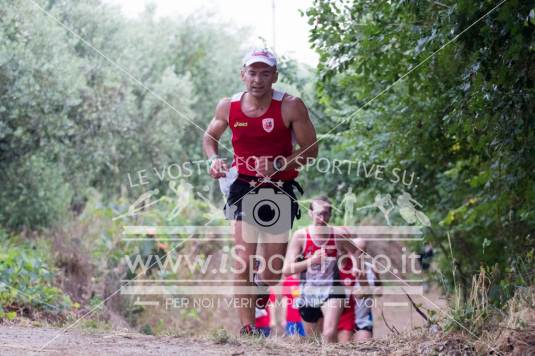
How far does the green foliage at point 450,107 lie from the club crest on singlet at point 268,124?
3.83 feet

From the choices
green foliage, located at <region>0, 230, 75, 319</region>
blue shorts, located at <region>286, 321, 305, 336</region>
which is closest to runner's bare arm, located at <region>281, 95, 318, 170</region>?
blue shorts, located at <region>286, 321, 305, 336</region>

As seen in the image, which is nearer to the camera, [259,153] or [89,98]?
[259,153]

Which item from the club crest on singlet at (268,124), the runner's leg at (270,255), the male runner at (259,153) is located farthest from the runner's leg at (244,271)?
the club crest on singlet at (268,124)

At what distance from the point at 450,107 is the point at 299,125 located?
1.65 m

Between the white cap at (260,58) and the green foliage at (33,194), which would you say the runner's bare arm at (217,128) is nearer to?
the white cap at (260,58)

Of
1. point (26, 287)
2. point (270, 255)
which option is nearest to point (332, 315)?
point (270, 255)

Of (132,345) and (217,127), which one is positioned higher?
(217,127)

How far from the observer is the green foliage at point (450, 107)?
5.44 m

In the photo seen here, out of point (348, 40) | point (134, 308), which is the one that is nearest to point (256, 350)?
point (348, 40)

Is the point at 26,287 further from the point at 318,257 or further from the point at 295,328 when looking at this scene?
the point at 318,257

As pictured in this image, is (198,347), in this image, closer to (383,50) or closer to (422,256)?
(383,50)

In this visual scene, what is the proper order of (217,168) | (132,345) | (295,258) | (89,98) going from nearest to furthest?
(132,345)
(217,168)
(295,258)
(89,98)

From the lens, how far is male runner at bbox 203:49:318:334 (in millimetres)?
5961

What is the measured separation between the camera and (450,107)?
687 centimetres
